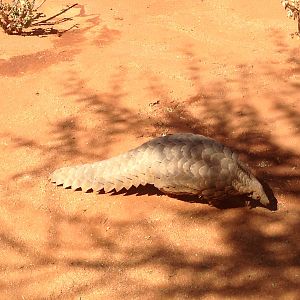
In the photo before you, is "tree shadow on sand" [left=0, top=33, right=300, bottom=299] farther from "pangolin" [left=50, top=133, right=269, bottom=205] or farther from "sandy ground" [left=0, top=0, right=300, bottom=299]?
"pangolin" [left=50, top=133, right=269, bottom=205]

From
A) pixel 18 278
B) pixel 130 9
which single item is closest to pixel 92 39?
pixel 130 9

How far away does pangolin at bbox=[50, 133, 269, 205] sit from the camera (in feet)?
12.1

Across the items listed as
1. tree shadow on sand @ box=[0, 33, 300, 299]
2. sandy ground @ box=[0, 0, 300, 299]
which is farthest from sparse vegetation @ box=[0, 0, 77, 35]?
tree shadow on sand @ box=[0, 33, 300, 299]

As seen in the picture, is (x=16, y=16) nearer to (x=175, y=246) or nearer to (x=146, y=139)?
(x=146, y=139)

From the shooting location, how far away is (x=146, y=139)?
4.62 m

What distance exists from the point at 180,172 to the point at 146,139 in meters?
1.03

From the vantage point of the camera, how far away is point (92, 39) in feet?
22.6

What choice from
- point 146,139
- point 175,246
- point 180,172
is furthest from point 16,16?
point 175,246

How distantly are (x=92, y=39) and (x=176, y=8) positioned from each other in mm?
2005

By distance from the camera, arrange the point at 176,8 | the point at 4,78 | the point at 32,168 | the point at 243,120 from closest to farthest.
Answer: the point at 32,168 < the point at 243,120 < the point at 4,78 < the point at 176,8

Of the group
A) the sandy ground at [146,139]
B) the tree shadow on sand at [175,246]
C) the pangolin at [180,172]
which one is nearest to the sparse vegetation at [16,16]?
the sandy ground at [146,139]

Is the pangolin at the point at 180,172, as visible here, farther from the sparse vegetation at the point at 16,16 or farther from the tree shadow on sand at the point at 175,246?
the sparse vegetation at the point at 16,16

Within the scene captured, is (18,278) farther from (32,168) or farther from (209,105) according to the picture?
(209,105)

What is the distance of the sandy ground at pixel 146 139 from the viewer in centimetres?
328
